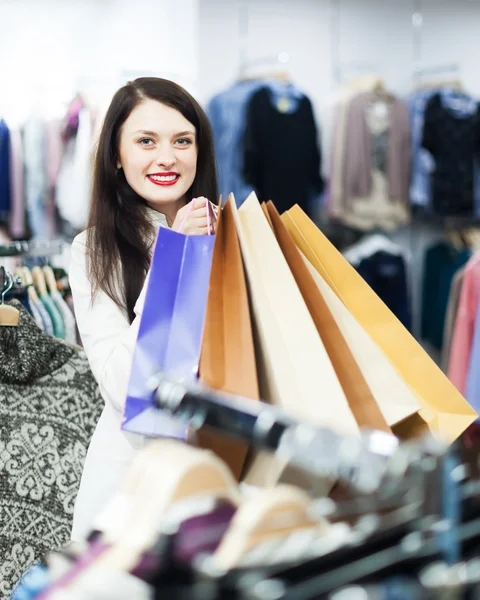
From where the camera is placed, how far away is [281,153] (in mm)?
4590

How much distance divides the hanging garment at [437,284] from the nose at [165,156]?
11.5 feet

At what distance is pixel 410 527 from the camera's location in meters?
0.83

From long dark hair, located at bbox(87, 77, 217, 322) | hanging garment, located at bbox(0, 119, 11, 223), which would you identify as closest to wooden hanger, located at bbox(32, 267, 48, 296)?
long dark hair, located at bbox(87, 77, 217, 322)

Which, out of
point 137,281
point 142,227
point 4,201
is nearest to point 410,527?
point 137,281

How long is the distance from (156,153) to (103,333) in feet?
1.20

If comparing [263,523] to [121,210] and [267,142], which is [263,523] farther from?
[267,142]

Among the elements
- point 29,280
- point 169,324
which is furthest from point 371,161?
point 169,324

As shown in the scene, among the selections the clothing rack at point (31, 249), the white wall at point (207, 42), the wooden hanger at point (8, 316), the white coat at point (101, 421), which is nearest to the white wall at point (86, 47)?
the white wall at point (207, 42)

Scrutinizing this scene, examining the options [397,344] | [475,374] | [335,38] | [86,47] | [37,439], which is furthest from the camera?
[335,38]

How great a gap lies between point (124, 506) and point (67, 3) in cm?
434

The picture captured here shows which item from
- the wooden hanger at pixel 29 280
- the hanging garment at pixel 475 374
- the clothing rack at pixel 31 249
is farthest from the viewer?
the hanging garment at pixel 475 374

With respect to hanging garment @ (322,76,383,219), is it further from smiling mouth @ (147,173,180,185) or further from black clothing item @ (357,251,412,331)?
smiling mouth @ (147,173,180,185)

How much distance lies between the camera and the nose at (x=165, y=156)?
1590 millimetres

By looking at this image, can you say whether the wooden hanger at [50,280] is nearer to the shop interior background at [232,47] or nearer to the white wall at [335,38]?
the shop interior background at [232,47]
